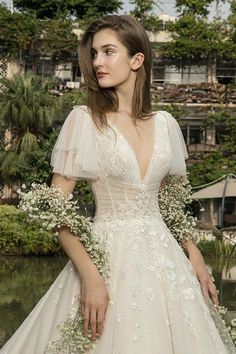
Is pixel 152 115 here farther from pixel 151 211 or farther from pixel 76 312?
pixel 76 312

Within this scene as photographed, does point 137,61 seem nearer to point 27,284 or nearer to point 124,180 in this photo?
point 124,180

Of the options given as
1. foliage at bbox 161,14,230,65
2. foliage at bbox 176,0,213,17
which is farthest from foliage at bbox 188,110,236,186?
foliage at bbox 176,0,213,17

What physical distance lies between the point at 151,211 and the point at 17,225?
48.3ft

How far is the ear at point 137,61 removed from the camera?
281 centimetres

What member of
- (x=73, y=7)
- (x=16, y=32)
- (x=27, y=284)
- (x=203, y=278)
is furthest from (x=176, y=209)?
(x=73, y=7)

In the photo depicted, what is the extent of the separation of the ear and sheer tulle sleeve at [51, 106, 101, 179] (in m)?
0.25

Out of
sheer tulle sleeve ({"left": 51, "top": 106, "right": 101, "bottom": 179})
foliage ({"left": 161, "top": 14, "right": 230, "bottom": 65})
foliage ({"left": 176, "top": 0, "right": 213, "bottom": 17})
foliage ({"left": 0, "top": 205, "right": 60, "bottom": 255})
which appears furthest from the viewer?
foliage ({"left": 176, "top": 0, "right": 213, "bottom": 17})

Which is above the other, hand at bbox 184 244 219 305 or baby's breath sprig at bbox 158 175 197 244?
baby's breath sprig at bbox 158 175 197 244

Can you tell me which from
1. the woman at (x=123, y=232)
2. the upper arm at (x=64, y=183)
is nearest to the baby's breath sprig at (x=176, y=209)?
the woman at (x=123, y=232)

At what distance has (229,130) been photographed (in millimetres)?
25281

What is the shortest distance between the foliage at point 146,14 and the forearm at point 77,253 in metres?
23.2

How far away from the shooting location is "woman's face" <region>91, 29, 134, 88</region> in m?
2.76

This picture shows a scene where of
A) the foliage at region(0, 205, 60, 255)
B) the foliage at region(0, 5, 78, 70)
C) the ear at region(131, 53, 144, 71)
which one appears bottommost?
the foliage at region(0, 205, 60, 255)

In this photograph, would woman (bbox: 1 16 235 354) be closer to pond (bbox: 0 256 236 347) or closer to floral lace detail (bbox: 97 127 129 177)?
floral lace detail (bbox: 97 127 129 177)
